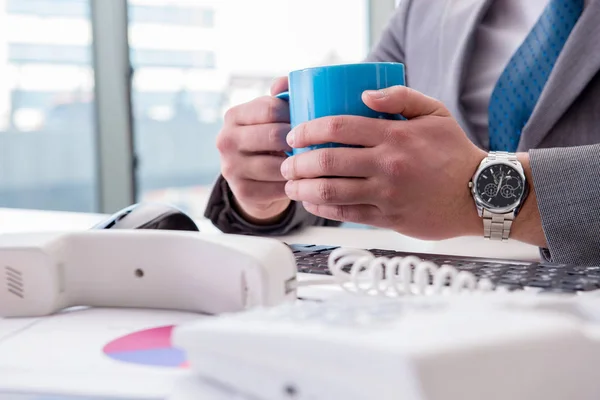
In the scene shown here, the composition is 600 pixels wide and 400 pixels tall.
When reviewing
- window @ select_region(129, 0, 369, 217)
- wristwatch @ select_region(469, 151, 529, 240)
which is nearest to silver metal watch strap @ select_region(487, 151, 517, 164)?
wristwatch @ select_region(469, 151, 529, 240)

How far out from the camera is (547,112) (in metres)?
0.90

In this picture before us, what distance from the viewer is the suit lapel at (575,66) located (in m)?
0.87

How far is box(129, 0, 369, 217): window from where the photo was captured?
323 centimetres

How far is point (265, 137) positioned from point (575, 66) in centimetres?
43

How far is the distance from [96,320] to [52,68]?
116 inches

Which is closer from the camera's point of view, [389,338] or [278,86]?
[389,338]

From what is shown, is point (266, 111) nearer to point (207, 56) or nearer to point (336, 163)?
point (336, 163)

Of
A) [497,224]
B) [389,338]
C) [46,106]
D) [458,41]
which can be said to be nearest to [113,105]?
[46,106]

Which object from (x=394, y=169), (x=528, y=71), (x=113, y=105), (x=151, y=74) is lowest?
(x=394, y=169)

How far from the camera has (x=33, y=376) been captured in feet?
1.09

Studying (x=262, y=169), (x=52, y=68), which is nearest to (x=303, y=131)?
(x=262, y=169)

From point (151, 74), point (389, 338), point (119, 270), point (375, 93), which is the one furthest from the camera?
point (151, 74)

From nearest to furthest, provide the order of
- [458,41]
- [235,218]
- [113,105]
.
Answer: [235,218]
[458,41]
[113,105]

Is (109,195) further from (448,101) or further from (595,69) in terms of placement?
(595,69)
